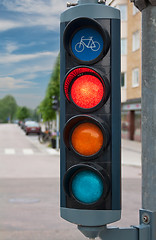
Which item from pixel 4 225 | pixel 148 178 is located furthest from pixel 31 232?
pixel 148 178

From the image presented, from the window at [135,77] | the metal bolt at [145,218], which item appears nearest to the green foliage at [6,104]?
the metal bolt at [145,218]

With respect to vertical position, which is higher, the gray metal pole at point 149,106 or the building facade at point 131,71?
the building facade at point 131,71

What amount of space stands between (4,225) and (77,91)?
5942 mm

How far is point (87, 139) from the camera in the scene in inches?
66.9

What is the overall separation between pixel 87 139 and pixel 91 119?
0.30 feet

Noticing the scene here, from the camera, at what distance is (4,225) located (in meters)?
7.14

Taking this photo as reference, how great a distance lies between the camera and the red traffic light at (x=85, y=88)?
1.71 metres

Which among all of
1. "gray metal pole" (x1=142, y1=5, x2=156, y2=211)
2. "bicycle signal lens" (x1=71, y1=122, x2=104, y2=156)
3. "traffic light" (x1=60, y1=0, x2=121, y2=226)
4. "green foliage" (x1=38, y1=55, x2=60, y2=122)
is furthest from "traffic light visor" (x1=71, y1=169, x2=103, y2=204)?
"green foliage" (x1=38, y1=55, x2=60, y2=122)

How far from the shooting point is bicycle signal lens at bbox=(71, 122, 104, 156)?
169 centimetres

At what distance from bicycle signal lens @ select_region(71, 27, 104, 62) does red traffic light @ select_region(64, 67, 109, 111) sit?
2.4 inches

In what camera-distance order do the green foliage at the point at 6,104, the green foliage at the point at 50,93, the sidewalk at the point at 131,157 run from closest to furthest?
the green foliage at the point at 6,104 → the sidewalk at the point at 131,157 → the green foliage at the point at 50,93

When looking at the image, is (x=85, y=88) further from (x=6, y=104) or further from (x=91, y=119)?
(x=6, y=104)

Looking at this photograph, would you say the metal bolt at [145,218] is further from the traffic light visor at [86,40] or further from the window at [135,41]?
the window at [135,41]

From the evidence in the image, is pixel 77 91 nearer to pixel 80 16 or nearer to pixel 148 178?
pixel 80 16
